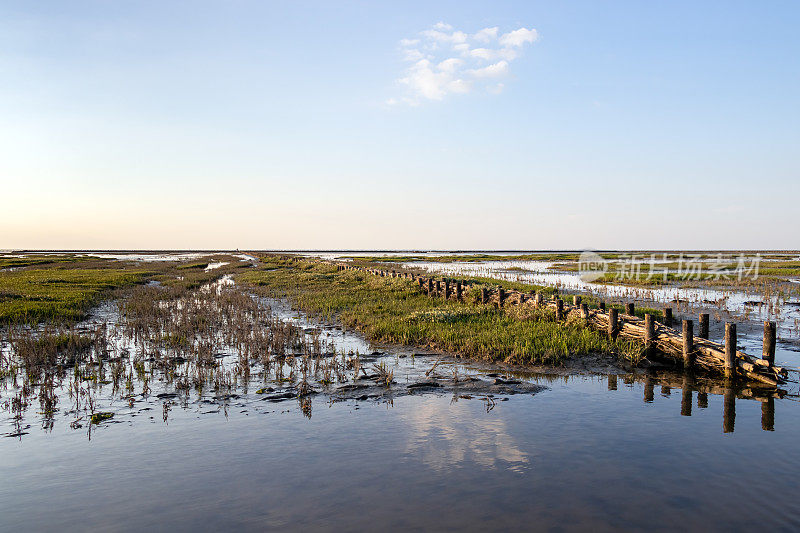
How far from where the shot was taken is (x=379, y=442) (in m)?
7.76

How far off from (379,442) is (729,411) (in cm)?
690

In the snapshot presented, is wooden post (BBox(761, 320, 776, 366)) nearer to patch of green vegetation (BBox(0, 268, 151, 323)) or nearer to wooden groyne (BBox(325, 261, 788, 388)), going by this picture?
wooden groyne (BBox(325, 261, 788, 388))

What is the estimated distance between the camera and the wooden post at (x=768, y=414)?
8.55 m

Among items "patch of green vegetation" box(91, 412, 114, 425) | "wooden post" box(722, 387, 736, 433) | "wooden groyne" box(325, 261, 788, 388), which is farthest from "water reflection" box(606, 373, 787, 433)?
"patch of green vegetation" box(91, 412, 114, 425)

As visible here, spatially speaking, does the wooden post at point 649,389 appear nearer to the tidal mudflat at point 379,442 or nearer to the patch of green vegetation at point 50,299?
the tidal mudflat at point 379,442

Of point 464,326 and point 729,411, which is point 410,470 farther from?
point 464,326

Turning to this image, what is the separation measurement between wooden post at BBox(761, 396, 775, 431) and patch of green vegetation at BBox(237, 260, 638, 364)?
317cm

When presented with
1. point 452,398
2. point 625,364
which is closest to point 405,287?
point 625,364

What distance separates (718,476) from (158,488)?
24.7 feet

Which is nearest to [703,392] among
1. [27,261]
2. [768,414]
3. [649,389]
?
[649,389]

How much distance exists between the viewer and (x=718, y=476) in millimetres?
6633

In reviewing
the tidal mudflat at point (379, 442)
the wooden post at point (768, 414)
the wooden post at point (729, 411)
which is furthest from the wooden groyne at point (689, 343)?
the wooden post at point (768, 414)

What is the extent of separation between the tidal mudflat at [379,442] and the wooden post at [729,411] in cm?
5

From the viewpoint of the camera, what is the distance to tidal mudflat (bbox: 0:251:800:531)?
5.76 metres
